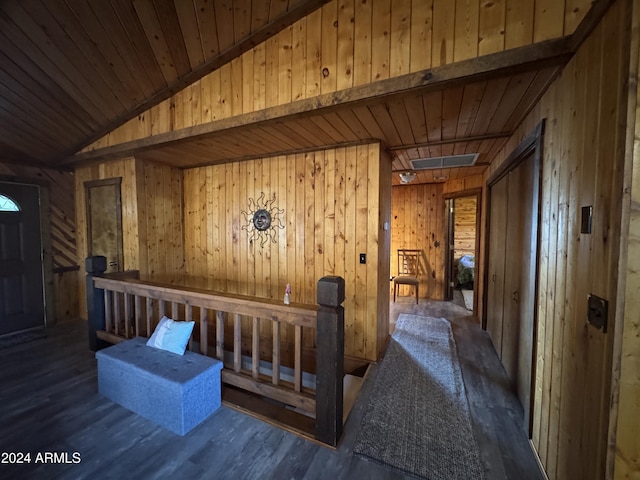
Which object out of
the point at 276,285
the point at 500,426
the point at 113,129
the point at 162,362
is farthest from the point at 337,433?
the point at 113,129

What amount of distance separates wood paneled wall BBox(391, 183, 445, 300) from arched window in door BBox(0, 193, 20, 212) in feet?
19.9

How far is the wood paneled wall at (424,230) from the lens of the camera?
5.30 m

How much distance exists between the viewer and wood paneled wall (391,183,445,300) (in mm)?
5301

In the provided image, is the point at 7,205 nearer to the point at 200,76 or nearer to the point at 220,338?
the point at 200,76

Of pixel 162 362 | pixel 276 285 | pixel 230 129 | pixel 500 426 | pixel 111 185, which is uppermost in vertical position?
pixel 230 129

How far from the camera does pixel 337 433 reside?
172cm

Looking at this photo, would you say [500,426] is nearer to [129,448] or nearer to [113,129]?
[129,448]

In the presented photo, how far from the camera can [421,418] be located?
6.44 ft

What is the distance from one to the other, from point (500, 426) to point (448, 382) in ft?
1.77

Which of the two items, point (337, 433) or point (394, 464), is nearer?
point (394, 464)

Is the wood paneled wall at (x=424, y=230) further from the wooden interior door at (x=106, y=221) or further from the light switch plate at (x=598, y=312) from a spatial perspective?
the wooden interior door at (x=106, y=221)

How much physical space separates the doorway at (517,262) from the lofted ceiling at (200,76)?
404 millimetres

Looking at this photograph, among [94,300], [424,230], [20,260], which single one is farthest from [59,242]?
[424,230]

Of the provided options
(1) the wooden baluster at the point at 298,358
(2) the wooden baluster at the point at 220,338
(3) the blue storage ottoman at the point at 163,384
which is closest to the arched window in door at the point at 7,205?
(3) the blue storage ottoman at the point at 163,384
